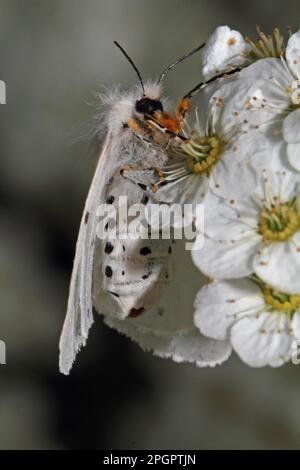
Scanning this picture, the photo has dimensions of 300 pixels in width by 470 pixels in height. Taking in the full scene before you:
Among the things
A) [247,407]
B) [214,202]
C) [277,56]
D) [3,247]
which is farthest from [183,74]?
[214,202]

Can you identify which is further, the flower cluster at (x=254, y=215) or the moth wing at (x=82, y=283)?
the moth wing at (x=82, y=283)

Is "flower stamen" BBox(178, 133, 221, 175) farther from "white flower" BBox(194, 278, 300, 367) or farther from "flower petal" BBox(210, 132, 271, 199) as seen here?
"white flower" BBox(194, 278, 300, 367)

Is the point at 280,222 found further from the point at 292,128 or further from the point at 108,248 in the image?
the point at 108,248

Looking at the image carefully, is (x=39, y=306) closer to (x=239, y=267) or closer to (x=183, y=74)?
(x=183, y=74)

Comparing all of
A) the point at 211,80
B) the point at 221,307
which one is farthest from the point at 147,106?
the point at 221,307

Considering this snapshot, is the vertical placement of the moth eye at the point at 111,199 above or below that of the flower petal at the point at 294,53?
below

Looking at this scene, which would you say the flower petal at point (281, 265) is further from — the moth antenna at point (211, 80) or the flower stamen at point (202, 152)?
the moth antenna at point (211, 80)

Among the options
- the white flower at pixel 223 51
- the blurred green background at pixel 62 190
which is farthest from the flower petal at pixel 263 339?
the blurred green background at pixel 62 190

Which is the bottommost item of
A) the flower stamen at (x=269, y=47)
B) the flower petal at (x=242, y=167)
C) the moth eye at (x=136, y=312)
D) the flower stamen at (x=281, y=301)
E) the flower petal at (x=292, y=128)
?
the moth eye at (x=136, y=312)
